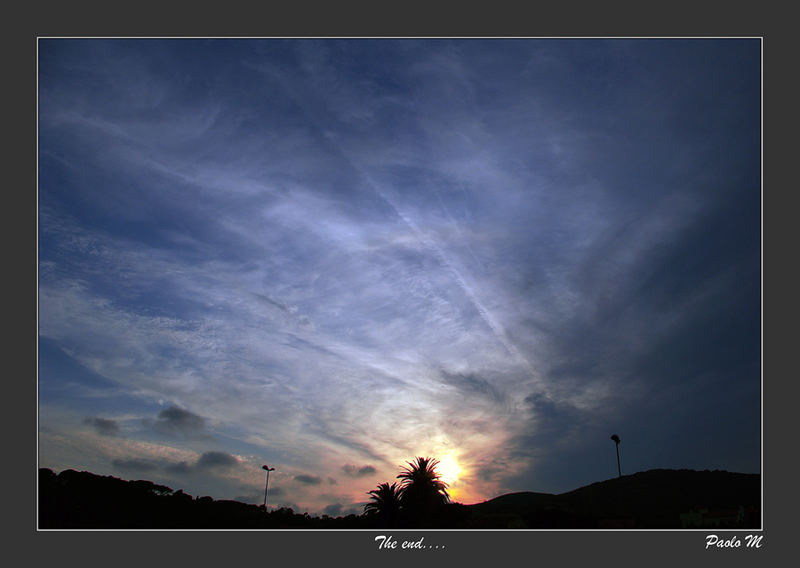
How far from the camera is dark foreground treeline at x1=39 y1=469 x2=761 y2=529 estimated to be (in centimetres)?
4900

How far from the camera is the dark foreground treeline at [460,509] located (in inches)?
1929

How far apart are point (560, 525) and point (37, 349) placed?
41135 millimetres

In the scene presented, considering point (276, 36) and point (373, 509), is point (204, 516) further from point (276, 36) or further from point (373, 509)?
point (276, 36)

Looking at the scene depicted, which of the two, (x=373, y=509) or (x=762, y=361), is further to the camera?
(x=373, y=509)

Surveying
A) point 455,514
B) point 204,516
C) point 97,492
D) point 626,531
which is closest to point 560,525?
point 455,514

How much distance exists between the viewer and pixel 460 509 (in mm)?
60062

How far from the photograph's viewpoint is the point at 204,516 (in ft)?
197

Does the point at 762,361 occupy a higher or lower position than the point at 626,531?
higher

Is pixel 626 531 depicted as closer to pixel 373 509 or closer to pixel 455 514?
pixel 455 514
